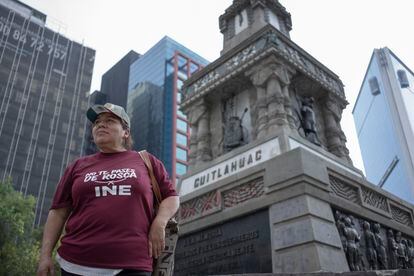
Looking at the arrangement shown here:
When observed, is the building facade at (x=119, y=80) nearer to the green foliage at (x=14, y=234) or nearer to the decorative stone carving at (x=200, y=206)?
the green foliage at (x=14, y=234)

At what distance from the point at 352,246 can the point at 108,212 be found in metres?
5.90

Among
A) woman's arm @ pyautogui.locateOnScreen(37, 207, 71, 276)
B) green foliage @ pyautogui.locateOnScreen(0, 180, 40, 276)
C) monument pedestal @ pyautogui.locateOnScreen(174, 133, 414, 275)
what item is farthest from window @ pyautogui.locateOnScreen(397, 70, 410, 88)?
woman's arm @ pyautogui.locateOnScreen(37, 207, 71, 276)

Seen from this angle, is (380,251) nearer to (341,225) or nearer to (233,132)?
(341,225)

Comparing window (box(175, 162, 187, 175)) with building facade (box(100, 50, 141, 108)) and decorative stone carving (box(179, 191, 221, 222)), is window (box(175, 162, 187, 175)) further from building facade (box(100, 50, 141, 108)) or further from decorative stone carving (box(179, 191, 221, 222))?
decorative stone carving (box(179, 191, 221, 222))

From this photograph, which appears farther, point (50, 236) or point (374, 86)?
point (374, 86)

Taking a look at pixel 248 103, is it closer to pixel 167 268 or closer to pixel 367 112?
pixel 167 268

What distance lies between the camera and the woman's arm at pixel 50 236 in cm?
246

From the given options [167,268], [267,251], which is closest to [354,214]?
[267,251]

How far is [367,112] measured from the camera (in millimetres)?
85438

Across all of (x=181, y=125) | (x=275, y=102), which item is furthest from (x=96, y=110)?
(x=181, y=125)

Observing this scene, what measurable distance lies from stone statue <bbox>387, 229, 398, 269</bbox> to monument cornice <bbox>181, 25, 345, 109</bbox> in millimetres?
5255

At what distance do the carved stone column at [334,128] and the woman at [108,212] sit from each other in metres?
9.50

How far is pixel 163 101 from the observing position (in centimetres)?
7362

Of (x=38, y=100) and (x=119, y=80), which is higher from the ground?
(x=119, y=80)
